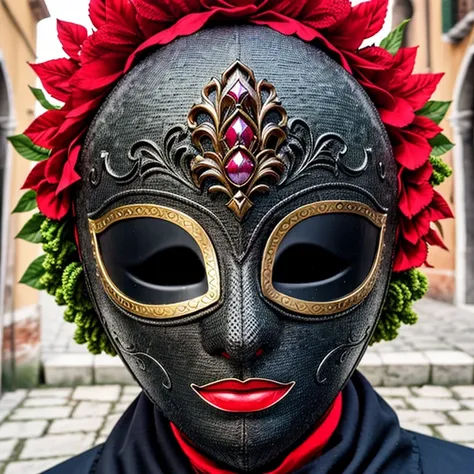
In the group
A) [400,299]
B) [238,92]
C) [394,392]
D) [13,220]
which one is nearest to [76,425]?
[13,220]

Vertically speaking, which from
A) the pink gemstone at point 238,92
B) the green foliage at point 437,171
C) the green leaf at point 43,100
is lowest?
the green foliage at point 437,171

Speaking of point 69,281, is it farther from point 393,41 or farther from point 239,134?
point 393,41

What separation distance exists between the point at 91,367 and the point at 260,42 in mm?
3090

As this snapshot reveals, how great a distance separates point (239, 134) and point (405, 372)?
3160 millimetres

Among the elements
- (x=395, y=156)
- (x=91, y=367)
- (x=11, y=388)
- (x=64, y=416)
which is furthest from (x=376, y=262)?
(x=11, y=388)

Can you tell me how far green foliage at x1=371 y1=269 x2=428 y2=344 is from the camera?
3.96 feet

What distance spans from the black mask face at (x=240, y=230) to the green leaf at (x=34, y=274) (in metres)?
0.35

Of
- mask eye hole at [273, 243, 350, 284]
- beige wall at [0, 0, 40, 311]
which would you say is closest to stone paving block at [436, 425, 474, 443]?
mask eye hole at [273, 243, 350, 284]

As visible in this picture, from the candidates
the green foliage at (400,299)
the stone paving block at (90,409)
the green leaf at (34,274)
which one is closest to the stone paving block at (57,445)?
the stone paving block at (90,409)

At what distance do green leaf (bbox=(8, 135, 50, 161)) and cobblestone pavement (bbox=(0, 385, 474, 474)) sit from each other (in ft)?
5.96

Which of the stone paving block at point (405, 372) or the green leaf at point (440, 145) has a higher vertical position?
the green leaf at point (440, 145)

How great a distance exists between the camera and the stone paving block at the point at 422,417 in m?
2.98

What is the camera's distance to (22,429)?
9.61 ft

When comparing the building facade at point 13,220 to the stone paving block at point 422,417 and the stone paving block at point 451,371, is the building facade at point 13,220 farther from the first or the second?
the stone paving block at point 451,371
